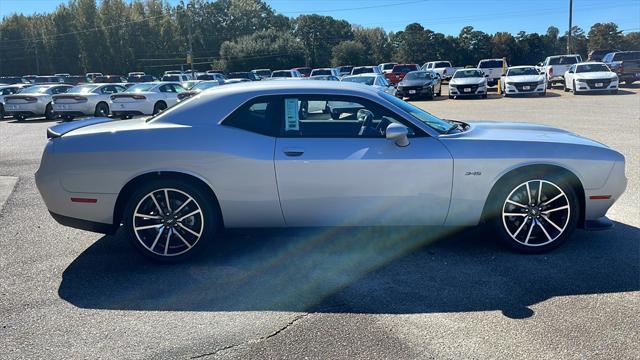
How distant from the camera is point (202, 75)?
3844 cm

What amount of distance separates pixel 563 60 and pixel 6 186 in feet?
107

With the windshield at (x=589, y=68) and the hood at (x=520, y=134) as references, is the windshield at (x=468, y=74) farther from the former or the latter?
the hood at (x=520, y=134)

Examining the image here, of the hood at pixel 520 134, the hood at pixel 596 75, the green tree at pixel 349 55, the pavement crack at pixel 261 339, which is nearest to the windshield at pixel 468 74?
the hood at pixel 596 75

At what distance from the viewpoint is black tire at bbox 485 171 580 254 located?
15.0ft

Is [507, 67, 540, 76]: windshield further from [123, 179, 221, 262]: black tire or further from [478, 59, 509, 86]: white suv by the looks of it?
[123, 179, 221, 262]: black tire

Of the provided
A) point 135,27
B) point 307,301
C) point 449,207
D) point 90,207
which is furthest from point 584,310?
point 135,27

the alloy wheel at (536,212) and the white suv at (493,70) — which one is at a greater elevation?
the white suv at (493,70)

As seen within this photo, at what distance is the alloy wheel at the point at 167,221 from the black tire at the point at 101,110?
1808 centimetres

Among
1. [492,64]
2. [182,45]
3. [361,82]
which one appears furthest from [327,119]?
[182,45]

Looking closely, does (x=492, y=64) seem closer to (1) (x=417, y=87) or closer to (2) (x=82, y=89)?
(1) (x=417, y=87)

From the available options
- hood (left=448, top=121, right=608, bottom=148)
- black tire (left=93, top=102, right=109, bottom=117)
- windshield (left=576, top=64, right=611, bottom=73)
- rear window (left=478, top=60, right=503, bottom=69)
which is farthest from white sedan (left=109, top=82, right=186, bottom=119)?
rear window (left=478, top=60, right=503, bottom=69)

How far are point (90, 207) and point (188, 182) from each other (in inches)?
36.0

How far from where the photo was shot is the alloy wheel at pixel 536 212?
15.1 feet

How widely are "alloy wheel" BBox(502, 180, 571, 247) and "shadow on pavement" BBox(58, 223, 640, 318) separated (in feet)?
0.63
